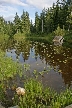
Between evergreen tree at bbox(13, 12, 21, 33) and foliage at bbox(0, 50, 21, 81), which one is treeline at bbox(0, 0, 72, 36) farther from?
foliage at bbox(0, 50, 21, 81)

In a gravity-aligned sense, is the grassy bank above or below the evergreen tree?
below

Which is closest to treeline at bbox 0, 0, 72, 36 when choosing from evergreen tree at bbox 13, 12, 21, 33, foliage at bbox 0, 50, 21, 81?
evergreen tree at bbox 13, 12, 21, 33

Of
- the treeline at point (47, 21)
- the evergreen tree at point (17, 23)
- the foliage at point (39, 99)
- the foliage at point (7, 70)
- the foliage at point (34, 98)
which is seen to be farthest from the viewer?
the evergreen tree at point (17, 23)

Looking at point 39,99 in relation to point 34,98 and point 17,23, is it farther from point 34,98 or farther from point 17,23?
point 17,23

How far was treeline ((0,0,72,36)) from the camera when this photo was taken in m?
75.2

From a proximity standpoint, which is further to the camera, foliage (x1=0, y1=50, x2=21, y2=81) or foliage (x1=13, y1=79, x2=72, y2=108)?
foliage (x1=0, y1=50, x2=21, y2=81)

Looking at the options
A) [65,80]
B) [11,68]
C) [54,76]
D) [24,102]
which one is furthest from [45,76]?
[24,102]

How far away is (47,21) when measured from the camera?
7938 centimetres

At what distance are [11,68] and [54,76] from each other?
358 cm

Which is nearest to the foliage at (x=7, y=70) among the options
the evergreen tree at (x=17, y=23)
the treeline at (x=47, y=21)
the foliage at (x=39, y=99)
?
the foliage at (x=39, y=99)

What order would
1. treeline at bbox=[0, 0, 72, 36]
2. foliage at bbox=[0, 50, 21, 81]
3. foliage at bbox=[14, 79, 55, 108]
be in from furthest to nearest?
treeline at bbox=[0, 0, 72, 36], foliage at bbox=[0, 50, 21, 81], foliage at bbox=[14, 79, 55, 108]

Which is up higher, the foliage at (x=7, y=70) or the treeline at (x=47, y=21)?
the treeline at (x=47, y=21)

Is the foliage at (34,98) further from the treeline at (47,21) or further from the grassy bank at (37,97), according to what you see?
the treeline at (47,21)

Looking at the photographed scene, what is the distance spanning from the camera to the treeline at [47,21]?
75.2 metres
